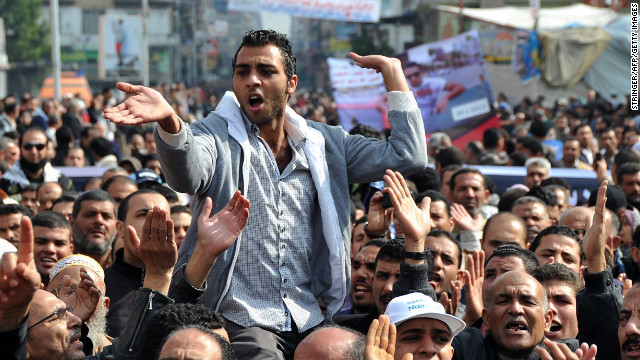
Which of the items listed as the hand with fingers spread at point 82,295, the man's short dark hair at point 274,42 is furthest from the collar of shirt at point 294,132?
the hand with fingers spread at point 82,295

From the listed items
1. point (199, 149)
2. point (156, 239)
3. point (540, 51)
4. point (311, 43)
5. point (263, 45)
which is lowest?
point (311, 43)

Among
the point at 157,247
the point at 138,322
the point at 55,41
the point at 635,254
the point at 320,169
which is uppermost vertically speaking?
the point at 320,169

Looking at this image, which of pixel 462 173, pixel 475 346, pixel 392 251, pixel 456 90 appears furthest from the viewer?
pixel 456 90

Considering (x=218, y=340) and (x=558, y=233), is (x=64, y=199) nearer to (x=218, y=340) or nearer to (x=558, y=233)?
(x=558, y=233)

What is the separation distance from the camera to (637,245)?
284 inches

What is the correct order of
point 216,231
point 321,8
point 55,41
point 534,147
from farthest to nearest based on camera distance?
1. point 55,41
2. point 321,8
3. point 534,147
4. point 216,231

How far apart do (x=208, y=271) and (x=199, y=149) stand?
18.8 inches

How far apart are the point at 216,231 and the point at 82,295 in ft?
5.38

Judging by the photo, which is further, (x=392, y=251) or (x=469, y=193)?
(x=469, y=193)

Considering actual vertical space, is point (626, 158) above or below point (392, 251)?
below

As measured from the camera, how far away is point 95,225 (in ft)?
24.1

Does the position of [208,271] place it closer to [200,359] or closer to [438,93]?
[200,359]

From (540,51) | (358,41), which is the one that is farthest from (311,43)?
(540,51)

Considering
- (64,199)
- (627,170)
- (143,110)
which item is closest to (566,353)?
(143,110)
